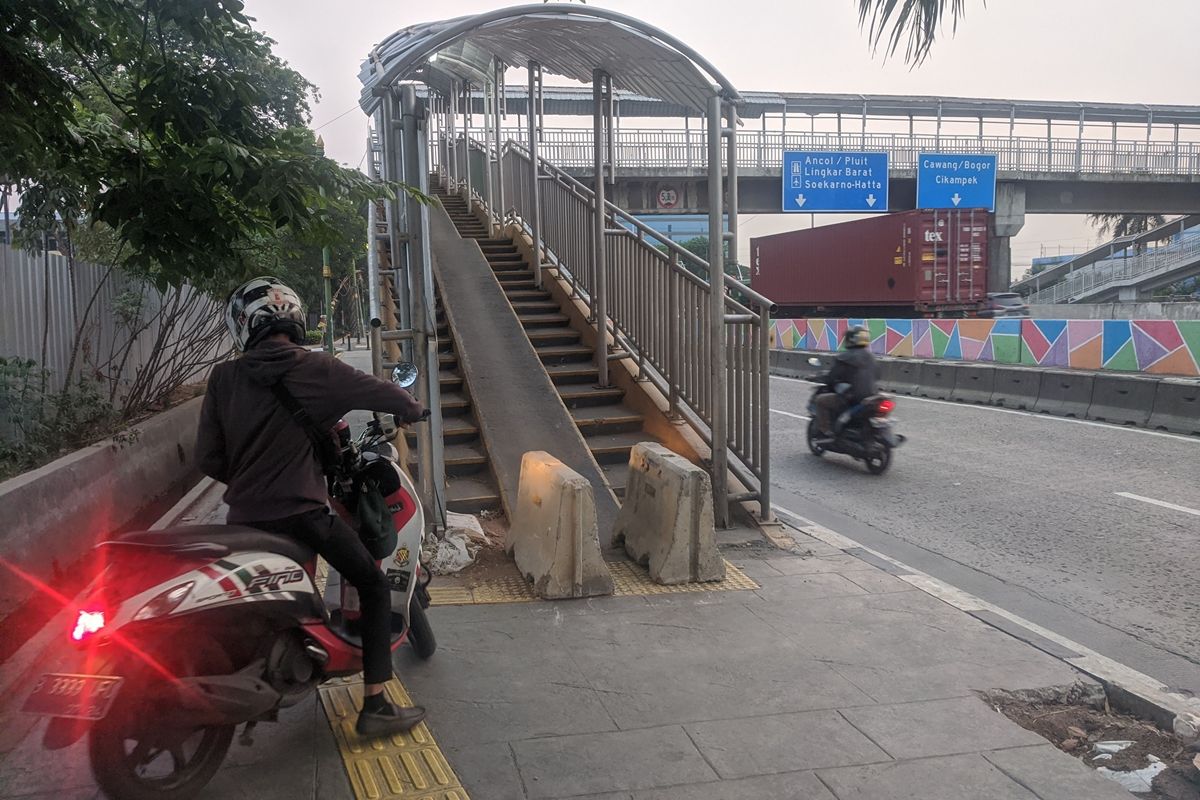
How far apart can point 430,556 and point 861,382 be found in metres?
6.00

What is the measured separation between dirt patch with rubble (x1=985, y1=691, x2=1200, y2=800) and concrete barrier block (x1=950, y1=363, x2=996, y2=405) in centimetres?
1216

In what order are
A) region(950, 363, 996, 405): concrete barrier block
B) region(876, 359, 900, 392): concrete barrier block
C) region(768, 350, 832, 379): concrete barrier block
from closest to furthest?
region(950, 363, 996, 405): concrete barrier block, region(876, 359, 900, 392): concrete barrier block, region(768, 350, 832, 379): concrete barrier block

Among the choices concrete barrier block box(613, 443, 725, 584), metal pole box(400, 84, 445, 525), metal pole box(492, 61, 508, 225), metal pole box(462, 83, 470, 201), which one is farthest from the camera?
metal pole box(462, 83, 470, 201)

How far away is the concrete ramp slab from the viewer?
6848 mm

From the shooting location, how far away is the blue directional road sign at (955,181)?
3039 cm

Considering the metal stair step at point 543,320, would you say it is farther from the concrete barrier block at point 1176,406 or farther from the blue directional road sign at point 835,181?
the blue directional road sign at point 835,181

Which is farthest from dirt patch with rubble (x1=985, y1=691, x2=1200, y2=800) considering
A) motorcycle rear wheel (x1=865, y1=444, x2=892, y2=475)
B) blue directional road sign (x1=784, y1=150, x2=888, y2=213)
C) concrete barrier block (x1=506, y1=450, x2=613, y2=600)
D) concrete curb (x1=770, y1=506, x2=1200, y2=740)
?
blue directional road sign (x1=784, y1=150, x2=888, y2=213)

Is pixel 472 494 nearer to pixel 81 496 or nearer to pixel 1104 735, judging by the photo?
pixel 81 496

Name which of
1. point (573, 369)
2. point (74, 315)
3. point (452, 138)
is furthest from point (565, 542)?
point (452, 138)

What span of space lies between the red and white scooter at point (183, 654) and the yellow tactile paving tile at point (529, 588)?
1.86 meters

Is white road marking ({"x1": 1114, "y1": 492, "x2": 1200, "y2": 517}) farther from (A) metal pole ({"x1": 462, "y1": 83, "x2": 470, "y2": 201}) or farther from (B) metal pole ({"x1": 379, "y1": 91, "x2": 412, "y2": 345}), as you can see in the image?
(A) metal pole ({"x1": 462, "y1": 83, "x2": 470, "y2": 201})

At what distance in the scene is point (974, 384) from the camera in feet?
51.8

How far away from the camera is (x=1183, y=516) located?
297 inches

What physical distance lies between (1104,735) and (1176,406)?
9.75 m
